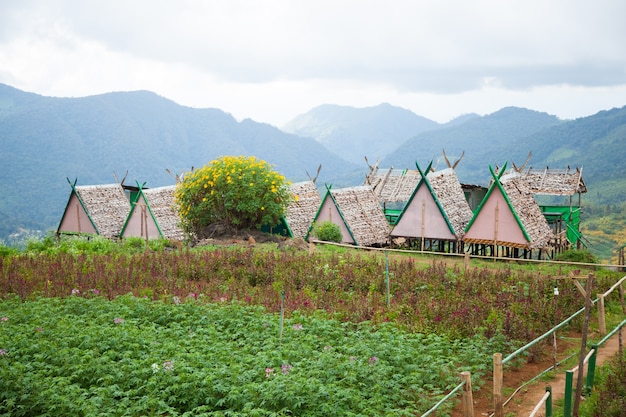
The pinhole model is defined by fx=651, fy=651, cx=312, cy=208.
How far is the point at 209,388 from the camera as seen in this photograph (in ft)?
23.1

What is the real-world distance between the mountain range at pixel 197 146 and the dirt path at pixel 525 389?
121 ft

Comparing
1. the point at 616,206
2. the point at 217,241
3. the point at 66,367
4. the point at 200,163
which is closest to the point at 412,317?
the point at 66,367

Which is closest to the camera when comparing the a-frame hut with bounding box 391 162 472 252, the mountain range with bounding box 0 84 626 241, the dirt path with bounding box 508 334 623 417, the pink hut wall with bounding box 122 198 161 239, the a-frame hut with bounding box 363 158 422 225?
the dirt path with bounding box 508 334 623 417

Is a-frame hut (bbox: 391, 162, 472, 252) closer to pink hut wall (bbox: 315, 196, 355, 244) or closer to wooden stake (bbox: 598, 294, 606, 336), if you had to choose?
pink hut wall (bbox: 315, 196, 355, 244)

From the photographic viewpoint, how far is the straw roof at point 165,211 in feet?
76.6

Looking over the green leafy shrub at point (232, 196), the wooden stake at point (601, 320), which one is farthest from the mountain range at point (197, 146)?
the wooden stake at point (601, 320)

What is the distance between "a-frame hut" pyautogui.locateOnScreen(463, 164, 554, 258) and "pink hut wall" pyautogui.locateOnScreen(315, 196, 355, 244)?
153 inches

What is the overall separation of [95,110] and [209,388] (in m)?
101

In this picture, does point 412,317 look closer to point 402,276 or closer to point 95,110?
point 402,276

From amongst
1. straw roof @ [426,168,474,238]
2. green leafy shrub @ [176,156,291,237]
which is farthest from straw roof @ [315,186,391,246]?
straw roof @ [426,168,474,238]

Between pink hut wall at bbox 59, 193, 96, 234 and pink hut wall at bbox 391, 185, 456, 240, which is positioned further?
pink hut wall at bbox 59, 193, 96, 234

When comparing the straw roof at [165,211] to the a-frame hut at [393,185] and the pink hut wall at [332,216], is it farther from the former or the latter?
the a-frame hut at [393,185]

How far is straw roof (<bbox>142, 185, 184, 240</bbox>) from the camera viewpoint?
23.3m

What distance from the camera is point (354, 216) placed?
2211 centimetres
